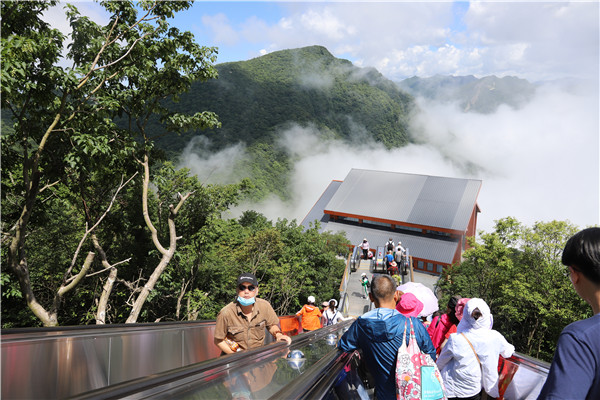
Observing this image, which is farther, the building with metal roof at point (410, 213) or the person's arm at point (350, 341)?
the building with metal roof at point (410, 213)

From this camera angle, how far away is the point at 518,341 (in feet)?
83.8

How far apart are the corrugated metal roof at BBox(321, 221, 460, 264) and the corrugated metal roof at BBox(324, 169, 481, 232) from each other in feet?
4.70

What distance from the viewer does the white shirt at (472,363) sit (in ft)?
10.3

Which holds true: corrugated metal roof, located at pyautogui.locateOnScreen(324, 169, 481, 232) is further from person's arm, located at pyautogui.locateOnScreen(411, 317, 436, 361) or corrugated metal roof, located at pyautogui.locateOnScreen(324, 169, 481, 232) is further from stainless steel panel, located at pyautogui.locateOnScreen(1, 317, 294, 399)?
person's arm, located at pyautogui.locateOnScreen(411, 317, 436, 361)

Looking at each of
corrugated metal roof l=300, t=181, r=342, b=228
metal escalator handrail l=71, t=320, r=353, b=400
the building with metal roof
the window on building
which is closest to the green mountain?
corrugated metal roof l=300, t=181, r=342, b=228

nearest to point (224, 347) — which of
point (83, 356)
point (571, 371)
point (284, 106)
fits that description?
point (83, 356)

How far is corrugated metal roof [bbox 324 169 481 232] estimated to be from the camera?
1518 inches

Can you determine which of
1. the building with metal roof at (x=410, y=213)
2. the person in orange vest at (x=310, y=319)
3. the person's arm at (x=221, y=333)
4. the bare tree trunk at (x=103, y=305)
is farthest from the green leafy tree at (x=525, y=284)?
the person's arm at (x=221, y=333)

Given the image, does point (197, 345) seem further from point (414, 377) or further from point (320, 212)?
→ point (320, 212)

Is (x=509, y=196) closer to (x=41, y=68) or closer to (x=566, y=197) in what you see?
(x=566, y=197)

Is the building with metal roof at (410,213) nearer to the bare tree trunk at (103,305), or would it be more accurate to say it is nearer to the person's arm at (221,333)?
the bare tree trunk at (103,305)

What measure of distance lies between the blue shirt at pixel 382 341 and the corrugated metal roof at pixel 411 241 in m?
34.3

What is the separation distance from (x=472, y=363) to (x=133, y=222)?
15.4 m

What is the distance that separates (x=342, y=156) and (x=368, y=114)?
3580 cm
